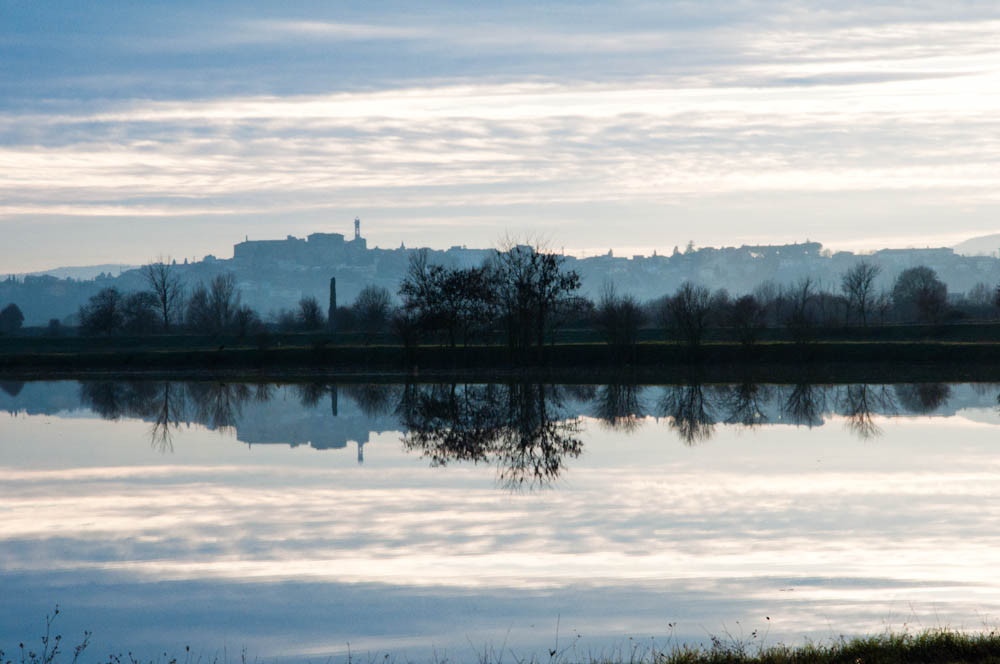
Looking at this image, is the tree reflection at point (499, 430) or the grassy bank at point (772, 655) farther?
the tree reflection at point (499, 430)

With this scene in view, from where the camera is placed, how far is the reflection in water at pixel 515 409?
19.7m

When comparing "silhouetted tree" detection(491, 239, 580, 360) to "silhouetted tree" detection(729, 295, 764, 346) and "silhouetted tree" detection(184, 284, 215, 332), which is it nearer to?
"silhouetted tree" detection(729, 295, 764, 346)

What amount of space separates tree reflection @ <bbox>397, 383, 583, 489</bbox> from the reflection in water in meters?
Result: 0.02

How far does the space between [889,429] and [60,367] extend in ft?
148

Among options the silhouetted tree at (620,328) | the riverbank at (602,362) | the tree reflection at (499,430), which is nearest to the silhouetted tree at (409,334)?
the riverbank at (602,362)

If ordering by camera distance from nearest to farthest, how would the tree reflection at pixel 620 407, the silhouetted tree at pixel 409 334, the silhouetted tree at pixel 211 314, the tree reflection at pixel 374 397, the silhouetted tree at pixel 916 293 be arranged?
the tree reflection at pixel 620 407
the tree reflection at pixel 374 397
the silhouetted tree at pixel 409 334
the silhouetted tree at pixel 916 293
the silhouetted tree at pixel 211 314

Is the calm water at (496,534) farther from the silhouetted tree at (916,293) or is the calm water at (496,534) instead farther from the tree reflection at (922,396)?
the silhouetted tree at (916,293)

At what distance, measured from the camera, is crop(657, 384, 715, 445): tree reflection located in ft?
69.8

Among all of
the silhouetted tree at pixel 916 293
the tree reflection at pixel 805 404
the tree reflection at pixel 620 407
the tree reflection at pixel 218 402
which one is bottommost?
the tree reflection at pixel 218 402

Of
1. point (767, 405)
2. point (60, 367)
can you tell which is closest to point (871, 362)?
point (767, 405)

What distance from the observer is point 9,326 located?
385 ft

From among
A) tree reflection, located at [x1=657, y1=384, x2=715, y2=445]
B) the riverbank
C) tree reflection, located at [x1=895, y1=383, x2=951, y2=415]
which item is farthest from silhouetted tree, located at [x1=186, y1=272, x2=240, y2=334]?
tree reflection, located at [x1=895, y1=383, x2=951, y2=415]

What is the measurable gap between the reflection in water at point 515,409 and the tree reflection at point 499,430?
0.02 meters

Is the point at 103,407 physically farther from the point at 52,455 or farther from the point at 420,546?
the point at 420,546
